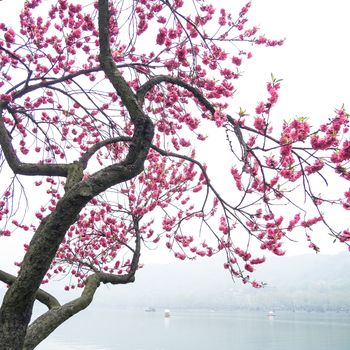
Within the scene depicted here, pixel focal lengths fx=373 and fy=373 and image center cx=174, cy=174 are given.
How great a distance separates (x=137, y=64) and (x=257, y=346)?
62459 mm

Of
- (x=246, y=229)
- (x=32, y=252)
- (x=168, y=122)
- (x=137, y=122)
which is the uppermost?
(x=168, y=122)

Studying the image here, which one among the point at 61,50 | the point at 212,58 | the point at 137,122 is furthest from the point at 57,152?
the point at 137,122

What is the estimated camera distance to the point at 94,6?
574 cm

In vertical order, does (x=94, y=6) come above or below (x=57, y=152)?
above

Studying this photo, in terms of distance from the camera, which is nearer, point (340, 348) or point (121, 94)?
point (121, 94)

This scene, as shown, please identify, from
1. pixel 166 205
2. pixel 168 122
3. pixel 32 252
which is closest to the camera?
pixel 32 252

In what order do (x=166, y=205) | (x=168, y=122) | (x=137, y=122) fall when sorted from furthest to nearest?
1. (x=166, y=205)
2. (x=168, y=122)
3. (x=137, y=122)

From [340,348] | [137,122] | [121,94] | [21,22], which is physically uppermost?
[21,22]

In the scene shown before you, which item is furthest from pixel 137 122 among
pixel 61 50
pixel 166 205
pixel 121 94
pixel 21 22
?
pixel 166 205

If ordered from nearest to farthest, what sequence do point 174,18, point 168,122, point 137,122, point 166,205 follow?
point 137,122 < point 174,18 < point 168,122 < point 166,205

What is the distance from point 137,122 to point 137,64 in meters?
2.21

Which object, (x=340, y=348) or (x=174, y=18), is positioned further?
(x=340, y=348)

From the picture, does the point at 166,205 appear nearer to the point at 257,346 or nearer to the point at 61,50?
the point at 61,50

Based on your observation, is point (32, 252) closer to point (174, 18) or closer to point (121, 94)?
point (121, 94)
